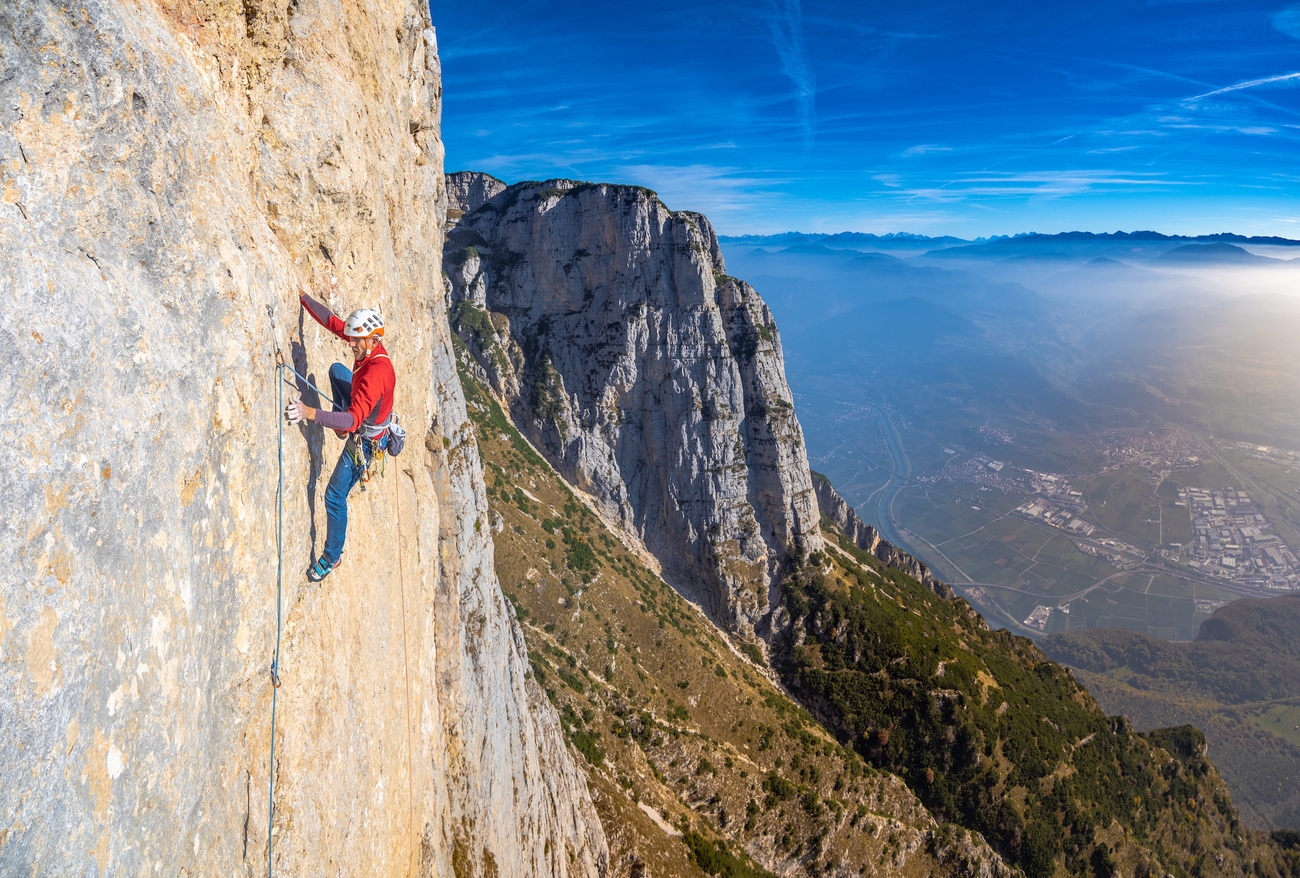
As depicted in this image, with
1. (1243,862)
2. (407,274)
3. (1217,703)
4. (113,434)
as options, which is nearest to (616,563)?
(407,274)

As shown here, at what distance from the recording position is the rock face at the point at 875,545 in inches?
3516

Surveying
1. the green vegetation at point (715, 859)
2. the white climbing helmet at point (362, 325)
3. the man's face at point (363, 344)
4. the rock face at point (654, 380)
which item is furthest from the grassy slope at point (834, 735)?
the white climbing helmet at point (362, 325)

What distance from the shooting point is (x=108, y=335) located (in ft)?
16.4

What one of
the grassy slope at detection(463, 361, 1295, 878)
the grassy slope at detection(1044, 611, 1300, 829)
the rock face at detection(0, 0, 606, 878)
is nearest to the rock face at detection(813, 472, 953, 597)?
the grassy slope at detection(463, 361, 1295, 878)

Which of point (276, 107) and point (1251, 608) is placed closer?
point (276, 107)

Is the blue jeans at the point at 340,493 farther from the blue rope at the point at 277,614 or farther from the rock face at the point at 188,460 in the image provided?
the blue rope at the point at 277,614

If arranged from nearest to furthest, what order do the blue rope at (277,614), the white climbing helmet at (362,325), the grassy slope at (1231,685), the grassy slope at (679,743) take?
the blue rope at (277,614) < the white climbing helmet at (362,325) < the grassy slope at (679,743) < the grassy slope at (1231,685)

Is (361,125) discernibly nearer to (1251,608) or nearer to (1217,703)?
(1217,703)

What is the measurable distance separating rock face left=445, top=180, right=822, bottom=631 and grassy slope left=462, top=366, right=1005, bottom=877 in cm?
1697

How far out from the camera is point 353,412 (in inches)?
332

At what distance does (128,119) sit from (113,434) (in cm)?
309

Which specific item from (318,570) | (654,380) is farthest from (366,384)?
(654,380)

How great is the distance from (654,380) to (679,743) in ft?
143

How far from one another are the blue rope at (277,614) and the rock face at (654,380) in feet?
200
